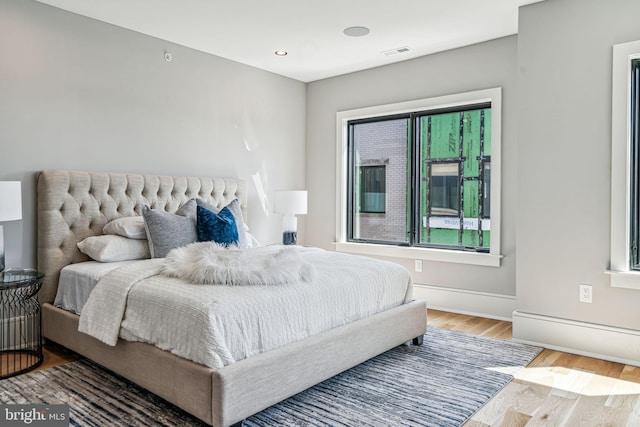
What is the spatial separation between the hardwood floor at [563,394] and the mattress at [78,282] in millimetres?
368

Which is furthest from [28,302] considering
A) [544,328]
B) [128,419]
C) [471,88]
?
[471,88]

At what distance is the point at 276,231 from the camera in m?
A: 5.25

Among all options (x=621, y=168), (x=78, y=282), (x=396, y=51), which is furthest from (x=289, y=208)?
(x=621, y=168)

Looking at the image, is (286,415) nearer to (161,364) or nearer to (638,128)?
(161,364)

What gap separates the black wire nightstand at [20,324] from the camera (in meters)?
2.85

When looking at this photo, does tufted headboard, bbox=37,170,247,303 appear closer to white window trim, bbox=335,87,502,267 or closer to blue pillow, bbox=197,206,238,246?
blue pillow, bbox=197,206,238,246

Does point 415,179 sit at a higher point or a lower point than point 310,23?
lower

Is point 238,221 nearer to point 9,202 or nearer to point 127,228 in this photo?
point 127,228

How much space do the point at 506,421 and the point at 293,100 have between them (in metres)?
4.16

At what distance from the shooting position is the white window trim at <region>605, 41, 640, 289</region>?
9.87 feet

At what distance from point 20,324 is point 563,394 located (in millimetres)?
3618

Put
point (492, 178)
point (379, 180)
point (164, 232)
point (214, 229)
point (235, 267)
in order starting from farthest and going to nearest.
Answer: point (379, 180), point (492, 178), point (214, 229), point (164, 232), point (235, 267)

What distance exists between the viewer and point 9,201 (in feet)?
9.14

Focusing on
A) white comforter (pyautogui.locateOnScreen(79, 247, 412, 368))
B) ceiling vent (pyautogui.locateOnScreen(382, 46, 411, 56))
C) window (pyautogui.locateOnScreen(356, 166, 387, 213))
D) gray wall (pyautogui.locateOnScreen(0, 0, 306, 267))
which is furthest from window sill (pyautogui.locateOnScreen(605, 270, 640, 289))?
gray wall (pyautogui.locateOnScreen(0, 0, 306, 267))
